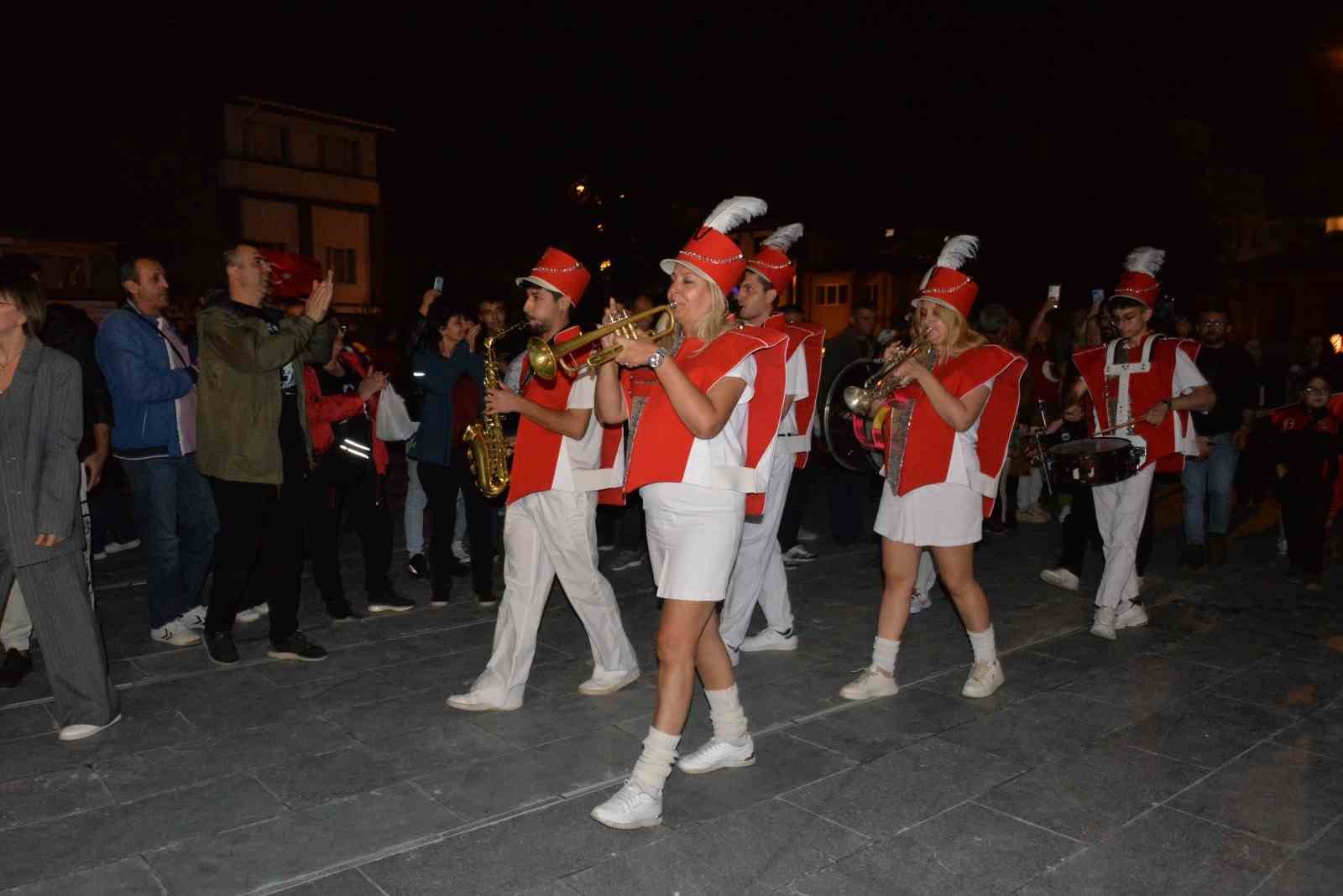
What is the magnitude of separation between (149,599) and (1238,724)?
588 centimetres

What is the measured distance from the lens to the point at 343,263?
32250mm

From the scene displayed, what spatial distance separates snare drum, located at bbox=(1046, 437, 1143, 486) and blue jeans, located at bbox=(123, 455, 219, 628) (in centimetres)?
520

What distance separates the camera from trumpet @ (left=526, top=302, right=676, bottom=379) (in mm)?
3490

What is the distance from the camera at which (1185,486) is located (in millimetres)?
8297

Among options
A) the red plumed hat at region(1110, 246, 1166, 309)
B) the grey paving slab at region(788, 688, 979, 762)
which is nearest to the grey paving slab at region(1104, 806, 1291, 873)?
the grey paving slab at region(788, 688, 979, 762)

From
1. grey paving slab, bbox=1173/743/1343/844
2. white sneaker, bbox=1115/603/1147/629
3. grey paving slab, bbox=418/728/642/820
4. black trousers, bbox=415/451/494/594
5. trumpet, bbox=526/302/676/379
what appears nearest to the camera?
trumpet, bbox=526/302/676/379

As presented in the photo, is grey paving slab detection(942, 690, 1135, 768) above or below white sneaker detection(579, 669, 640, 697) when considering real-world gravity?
below

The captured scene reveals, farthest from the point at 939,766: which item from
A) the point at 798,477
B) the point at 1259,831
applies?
the point at 798,477

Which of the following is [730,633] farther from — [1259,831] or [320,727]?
[1259,831]

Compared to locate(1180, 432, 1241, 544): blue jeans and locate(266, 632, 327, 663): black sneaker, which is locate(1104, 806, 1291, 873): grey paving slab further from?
locate(1180, 432, 1241, 544): blue jeans

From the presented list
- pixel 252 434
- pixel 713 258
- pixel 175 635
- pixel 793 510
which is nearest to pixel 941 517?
pixel 713 258

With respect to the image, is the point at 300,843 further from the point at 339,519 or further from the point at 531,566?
the point at 339,519

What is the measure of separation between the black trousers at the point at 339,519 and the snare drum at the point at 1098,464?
4.37 m

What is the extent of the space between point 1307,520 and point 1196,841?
5127 millimetres
